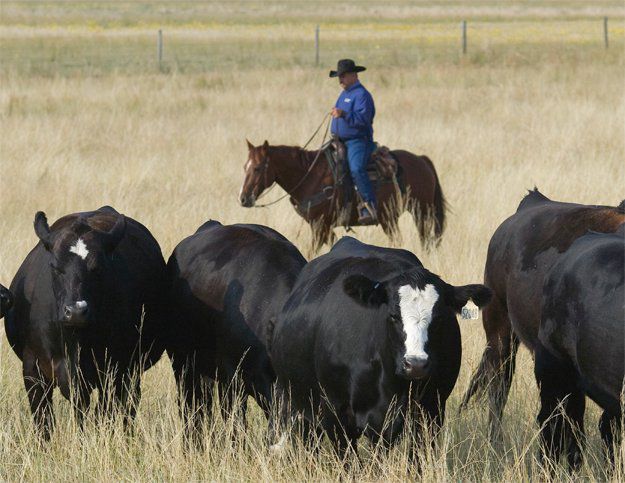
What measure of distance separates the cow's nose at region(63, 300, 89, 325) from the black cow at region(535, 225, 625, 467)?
2262 mm

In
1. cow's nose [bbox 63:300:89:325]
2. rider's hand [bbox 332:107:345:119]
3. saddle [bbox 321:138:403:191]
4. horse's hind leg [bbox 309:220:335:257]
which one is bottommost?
horse's hind leg [bbox 309:220:335:257]

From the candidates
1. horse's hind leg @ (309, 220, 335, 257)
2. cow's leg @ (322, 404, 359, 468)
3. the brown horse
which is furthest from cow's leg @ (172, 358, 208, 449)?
the brown horse

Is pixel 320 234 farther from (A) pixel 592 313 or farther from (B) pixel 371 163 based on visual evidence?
(A) pixel 592 313

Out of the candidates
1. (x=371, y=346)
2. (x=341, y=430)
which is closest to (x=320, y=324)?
(x=371, y=346)

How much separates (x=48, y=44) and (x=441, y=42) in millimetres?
17327

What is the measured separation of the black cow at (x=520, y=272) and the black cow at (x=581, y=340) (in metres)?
0.43

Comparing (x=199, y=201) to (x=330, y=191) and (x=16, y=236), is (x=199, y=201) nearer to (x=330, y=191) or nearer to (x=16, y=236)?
(x=330, y=191)

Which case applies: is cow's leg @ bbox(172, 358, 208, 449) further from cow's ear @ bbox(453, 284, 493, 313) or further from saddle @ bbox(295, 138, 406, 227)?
saddle @ bbox(295, 138, 406, 227)

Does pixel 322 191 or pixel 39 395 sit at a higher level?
pixel 322 191

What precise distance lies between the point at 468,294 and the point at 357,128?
732 centimetres

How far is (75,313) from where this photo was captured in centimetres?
579

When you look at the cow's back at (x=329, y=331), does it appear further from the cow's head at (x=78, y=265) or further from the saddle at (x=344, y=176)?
the saddle at (x=344, y=176)

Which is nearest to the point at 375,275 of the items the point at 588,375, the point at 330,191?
the point at 588,375

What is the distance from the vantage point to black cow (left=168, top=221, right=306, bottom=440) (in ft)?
20.6
